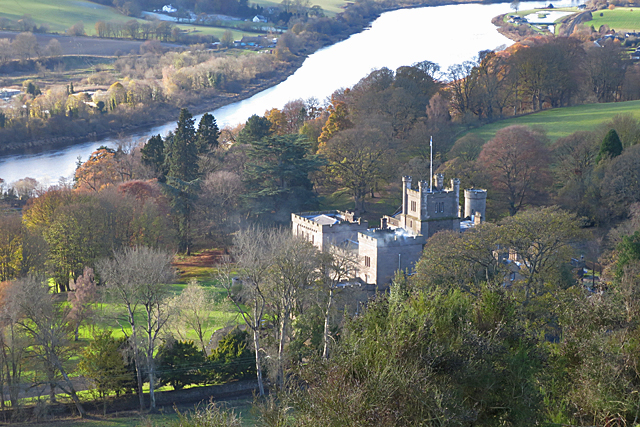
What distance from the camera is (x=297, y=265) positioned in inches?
1500

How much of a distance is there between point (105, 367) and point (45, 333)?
341cm

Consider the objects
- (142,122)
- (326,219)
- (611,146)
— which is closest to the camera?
(326,219)

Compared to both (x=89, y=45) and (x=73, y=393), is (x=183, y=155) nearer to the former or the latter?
(x=73, y=393)

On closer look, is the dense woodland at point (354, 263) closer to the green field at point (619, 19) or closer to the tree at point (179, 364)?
the tree at point (179, 364)

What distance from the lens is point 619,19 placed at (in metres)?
123

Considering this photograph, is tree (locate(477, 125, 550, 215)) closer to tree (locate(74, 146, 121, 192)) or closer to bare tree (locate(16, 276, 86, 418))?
tree (locate(74, 146, 121, 192))

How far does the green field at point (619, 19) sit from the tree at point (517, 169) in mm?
65483

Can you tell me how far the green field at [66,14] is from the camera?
156 meters

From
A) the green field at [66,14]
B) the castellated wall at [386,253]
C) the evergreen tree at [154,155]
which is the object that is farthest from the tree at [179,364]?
the green field at [66,14]

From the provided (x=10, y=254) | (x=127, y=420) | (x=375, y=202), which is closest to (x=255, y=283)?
(x=127, y=420)

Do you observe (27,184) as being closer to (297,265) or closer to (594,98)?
(297,265)

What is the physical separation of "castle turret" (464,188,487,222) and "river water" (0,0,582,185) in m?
48.2

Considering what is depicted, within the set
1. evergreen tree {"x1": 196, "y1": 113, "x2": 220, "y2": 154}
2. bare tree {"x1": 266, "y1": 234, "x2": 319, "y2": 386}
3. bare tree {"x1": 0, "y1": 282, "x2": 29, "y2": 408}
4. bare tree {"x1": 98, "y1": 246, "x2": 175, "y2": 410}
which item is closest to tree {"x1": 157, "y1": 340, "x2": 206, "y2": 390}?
bare tree {"x1": 98, "y1": 246, "x2": 175, "y2": 410}

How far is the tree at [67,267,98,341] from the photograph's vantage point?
41.0m
